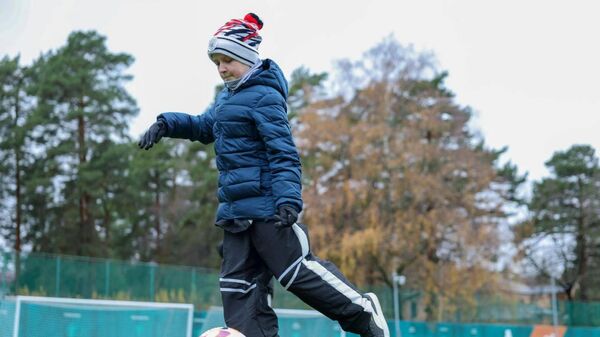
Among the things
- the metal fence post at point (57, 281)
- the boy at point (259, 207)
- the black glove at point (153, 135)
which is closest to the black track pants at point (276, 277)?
the boy at point (259, 207)

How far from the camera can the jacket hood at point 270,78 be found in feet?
13.7

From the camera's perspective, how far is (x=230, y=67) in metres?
4.22

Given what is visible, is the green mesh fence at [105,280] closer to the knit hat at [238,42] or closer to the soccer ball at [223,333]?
the knit hat at [238,42]

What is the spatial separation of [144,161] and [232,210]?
38.3 meters

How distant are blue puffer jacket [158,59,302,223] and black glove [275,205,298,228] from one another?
0.03m

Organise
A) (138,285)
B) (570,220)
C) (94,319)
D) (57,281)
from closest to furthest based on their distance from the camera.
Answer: (94,319) < (57,281) < (138,285) < (570,220)

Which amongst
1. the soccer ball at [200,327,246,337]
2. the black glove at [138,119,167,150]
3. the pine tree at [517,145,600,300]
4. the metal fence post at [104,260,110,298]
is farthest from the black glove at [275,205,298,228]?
the pine tree at [517,145,600,300]

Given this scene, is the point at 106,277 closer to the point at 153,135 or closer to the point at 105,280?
the point at 105,280

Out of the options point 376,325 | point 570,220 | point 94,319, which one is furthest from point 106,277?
point 570,220

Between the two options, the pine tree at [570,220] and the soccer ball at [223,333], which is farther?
Answer: the pine tree at [570,220]

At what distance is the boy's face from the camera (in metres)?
4.21

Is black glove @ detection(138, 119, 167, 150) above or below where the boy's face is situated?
below

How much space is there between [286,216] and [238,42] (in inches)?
38.4

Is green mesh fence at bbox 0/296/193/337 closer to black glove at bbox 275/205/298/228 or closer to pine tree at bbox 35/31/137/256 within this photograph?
black glove at bbox 275/205/298/228
